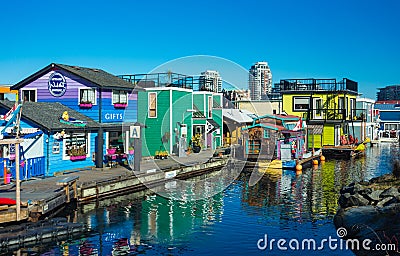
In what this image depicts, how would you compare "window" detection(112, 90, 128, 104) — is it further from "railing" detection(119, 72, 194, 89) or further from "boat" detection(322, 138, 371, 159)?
"boat" detection(322, 138, 371, 159)

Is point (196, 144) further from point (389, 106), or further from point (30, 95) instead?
point (389, 106)

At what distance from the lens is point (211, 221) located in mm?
19328

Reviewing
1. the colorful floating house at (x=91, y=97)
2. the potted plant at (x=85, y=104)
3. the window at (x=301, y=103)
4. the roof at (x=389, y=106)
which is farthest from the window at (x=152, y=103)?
the roof at (x=389, y=106)

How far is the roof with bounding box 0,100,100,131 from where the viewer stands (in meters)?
24.5

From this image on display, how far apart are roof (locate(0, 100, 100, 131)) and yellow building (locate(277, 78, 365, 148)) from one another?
26.0m

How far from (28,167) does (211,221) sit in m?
9.63

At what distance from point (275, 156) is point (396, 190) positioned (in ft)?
58.8

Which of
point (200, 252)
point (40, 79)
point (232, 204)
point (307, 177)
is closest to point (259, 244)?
point (200, 252)

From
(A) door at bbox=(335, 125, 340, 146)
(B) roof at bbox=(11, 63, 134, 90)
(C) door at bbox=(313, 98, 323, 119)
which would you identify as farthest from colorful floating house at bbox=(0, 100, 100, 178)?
(A) door at bbox=(335, 125, 340, 146)

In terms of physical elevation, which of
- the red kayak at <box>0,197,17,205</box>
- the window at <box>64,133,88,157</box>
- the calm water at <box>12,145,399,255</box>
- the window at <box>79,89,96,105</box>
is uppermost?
the window at <box>79,89,96,105</box>

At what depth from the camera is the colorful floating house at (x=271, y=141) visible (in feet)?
117

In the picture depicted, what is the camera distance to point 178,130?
36.7 m

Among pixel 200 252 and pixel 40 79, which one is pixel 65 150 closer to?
pixel 40 79

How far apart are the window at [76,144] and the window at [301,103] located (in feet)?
95.9
